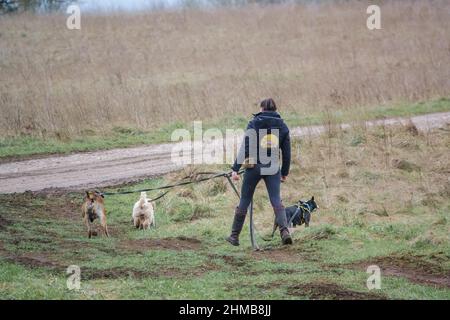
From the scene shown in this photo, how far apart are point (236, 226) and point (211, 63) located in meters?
22.0

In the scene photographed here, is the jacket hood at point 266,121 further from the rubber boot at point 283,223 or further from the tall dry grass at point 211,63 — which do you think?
the tall dry grass at point 211,63

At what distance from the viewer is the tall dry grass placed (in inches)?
947

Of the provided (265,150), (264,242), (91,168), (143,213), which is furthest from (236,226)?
(91,168)

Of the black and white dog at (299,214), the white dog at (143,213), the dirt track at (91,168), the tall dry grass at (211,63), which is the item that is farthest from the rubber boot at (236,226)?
the tall dry grass at (211,63)

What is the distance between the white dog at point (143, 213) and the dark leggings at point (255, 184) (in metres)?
2.29

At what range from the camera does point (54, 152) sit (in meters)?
20.0

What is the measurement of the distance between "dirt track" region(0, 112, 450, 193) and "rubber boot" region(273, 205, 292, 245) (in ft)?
21.4

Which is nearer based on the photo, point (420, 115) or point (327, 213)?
point (327, 213)

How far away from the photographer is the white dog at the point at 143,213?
12.7m

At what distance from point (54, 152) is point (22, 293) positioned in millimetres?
12430
